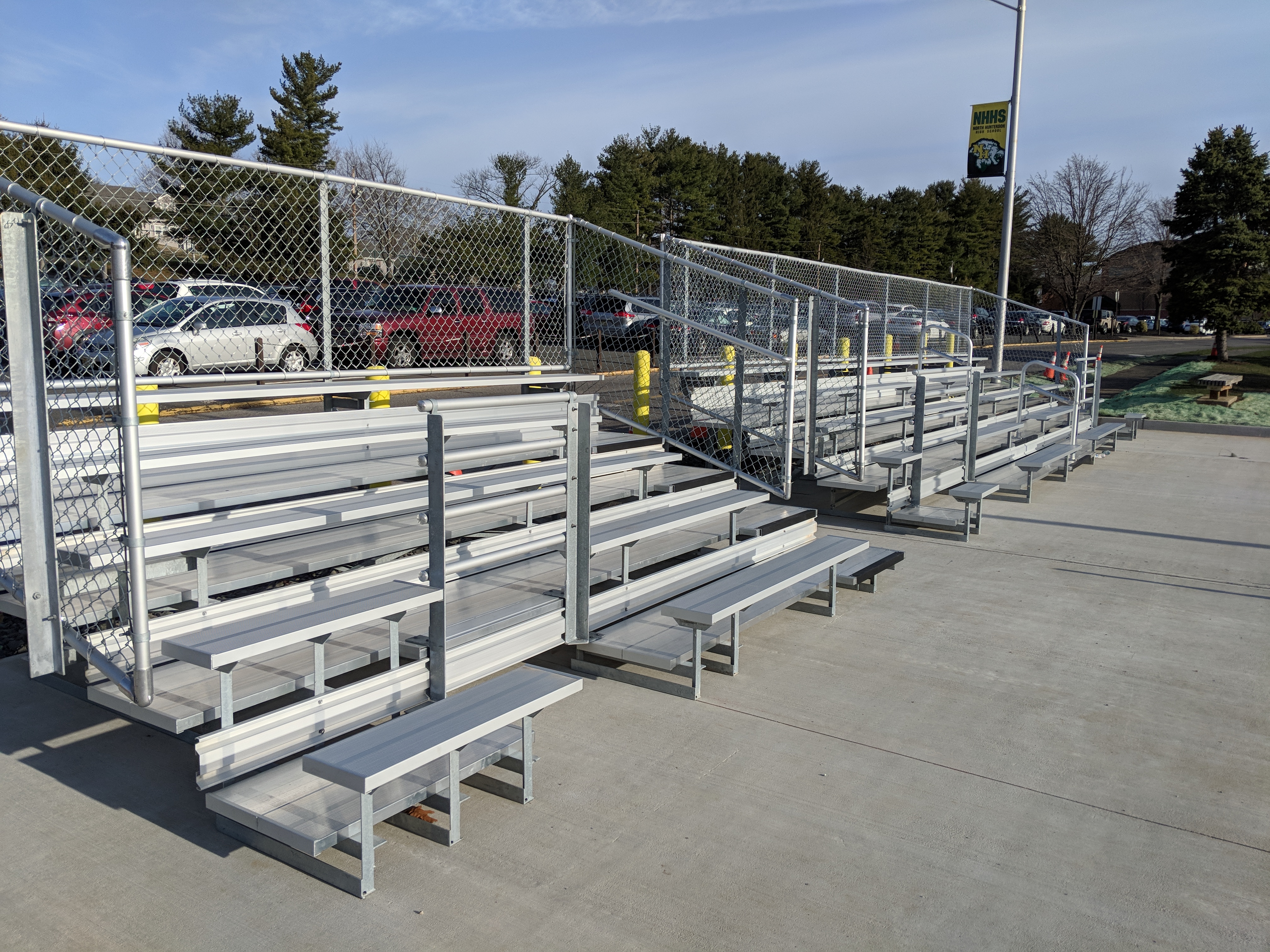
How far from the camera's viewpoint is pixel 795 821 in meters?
3.59

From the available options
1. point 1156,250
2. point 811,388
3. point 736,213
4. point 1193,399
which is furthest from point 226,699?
point 1156,250

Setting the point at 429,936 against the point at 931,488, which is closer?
the point at 429,936

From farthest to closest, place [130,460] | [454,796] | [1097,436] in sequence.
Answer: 1. [1097,436]
2. [454,796]
3. [130,460]

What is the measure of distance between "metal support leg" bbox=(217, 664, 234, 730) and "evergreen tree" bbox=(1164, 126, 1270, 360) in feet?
98.8

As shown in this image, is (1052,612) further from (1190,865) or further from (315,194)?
(315,194)

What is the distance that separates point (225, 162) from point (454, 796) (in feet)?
11.0

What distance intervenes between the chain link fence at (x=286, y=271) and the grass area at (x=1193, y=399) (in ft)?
42.8

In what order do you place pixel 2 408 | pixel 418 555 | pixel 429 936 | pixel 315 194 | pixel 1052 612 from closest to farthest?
pixel 429 936 < pixel 2 408 < pixel 418 555 < pixel 315 194 < pixel 1052 612

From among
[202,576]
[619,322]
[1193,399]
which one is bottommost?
[202,576]

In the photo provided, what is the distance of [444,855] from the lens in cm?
333

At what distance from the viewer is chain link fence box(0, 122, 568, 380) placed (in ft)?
15.2

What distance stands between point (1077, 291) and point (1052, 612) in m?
45.9

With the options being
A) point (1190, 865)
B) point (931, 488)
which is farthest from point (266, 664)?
point (931, 488)

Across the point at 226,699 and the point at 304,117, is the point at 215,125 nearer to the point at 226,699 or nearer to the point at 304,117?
the point at 304,117
